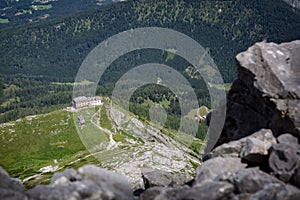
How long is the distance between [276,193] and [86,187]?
12.8m

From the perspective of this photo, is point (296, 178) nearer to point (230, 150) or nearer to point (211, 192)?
point (211, 192)

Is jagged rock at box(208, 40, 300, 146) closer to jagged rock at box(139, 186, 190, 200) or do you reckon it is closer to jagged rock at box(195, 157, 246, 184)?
jagged rock at box(195, 157, 246, 184)

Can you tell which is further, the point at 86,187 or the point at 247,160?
the point at 247,160

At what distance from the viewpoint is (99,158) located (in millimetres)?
184750

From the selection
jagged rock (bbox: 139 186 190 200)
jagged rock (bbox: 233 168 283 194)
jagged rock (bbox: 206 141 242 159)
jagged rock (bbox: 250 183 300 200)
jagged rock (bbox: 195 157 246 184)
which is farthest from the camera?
jagged rock (bbox: 206 141 242 159)

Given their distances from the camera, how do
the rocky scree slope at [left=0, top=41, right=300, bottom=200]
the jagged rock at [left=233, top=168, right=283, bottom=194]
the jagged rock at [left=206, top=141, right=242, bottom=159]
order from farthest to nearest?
the jagged rock at [left=206, top=141, right=242, bottom=159], the jagged rock at [left=233, top=168, right=283, bottom=194], the rocky scree slope at [left=0, top=41, right=300, bottom=200]

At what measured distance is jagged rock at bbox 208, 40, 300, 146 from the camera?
3553 cm

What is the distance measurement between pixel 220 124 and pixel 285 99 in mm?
10985

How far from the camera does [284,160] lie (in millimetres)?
30266

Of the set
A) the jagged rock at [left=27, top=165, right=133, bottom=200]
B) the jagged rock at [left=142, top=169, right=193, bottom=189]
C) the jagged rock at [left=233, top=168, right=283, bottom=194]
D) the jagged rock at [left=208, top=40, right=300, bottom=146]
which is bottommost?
the jagged rock at [left=142, top=169, right=193, bottom=189]

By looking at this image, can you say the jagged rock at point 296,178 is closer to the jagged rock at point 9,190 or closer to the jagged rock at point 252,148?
the jagged rock at point 252,148

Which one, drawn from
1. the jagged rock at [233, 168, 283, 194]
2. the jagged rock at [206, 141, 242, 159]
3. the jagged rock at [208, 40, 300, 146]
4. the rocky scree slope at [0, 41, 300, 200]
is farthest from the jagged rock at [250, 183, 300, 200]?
the jagged rock at [208, 40, 300, 146]

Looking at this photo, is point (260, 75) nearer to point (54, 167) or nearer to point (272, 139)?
point (272, 139)

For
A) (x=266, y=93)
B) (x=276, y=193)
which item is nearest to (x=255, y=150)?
(x=266, y=93)
